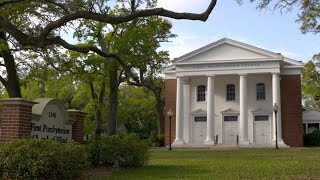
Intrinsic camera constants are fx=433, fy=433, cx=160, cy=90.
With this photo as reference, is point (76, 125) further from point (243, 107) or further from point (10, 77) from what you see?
point (243, 107)

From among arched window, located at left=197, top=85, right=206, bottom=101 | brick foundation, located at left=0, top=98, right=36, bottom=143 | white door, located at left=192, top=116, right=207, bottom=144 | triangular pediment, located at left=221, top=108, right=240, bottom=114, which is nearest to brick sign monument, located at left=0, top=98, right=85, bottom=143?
brick foundation, located at left=0, top=98, right=36, bottom=143

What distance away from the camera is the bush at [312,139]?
4161 centimetres

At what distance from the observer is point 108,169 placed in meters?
13.6

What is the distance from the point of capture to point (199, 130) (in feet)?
146

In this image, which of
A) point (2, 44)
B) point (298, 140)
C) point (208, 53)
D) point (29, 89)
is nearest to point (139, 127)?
point (29, 89)

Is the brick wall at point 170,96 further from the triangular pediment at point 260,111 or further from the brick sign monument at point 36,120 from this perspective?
the brick sign monument at point 36,120

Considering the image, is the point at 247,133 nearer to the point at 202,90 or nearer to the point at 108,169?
the point at 202,90

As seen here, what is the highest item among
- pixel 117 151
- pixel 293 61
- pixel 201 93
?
pixel 293 61

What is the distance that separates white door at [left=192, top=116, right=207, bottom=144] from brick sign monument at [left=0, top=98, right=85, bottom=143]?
31.5 m

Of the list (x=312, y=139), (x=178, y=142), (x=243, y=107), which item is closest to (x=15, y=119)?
(x=178, y=142)

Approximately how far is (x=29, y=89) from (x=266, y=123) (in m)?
26.4

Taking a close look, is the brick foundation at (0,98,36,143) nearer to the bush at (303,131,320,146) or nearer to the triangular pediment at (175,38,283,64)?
the triangular pediment at (175,38,283,64)

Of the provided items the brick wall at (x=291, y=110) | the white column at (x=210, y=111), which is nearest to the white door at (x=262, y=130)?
the brick wall at (x=291, y=110)

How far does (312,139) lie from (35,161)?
122 feet
